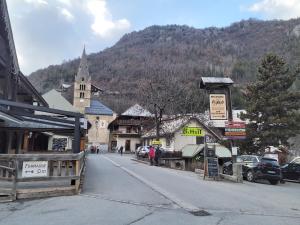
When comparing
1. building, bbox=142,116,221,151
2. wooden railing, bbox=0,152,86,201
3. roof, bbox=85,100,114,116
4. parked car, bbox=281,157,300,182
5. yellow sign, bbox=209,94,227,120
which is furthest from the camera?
roof, bbox=85,100,114,116

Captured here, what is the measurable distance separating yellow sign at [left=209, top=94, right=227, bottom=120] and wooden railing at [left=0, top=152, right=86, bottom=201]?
10.9 m

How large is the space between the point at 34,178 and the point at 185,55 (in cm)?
12275

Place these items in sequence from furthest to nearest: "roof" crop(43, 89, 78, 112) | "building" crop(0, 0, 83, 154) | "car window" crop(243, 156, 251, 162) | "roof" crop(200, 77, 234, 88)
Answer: "roof" crop(43, 89, 78, 112)
"car window" crop(243, 156, 251, 162)
"roof" crop(200, 77, 234, 88)
"building" crop(0, 0, 83, 154)

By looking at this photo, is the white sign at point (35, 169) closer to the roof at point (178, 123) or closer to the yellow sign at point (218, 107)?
the yellow sign at point (218, 107)

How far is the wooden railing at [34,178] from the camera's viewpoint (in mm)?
11073

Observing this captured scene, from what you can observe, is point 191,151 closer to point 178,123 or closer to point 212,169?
point 212,169

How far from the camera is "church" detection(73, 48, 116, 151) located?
100m

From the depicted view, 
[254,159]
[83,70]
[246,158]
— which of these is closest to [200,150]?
[246,158]

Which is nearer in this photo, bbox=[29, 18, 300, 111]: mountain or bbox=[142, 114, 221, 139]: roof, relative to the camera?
bbox=[142, 114, 221, 139]: roof

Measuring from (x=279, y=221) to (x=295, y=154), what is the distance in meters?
35.8

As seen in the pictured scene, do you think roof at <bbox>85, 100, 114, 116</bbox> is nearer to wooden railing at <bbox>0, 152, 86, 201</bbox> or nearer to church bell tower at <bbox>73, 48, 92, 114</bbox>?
church bell tower at <bbox>73, 48, 92, 114</bbox>

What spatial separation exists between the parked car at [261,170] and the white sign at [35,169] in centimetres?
1513

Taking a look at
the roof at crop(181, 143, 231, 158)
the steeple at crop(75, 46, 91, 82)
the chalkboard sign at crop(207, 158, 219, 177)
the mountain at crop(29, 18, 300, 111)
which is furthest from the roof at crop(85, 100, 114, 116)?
the chalkboard sign at crop(207, 158, 219, 177)

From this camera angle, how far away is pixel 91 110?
104312 millimetres
